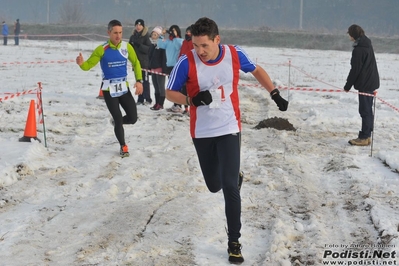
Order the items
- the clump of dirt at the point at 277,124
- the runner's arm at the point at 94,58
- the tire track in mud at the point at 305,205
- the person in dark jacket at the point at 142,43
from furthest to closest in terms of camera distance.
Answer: the person in dark jacket at the point at 142,43
the clump of dirt at the point at 277,124
the runner's arm at the point at 94,58
the tire track in mud at the point at 305,205

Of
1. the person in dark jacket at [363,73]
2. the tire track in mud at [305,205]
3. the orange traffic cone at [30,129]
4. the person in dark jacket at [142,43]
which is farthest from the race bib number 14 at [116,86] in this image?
the person in dark jacket at [142,43]

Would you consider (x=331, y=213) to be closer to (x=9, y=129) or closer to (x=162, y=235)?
(x=162, y=235)

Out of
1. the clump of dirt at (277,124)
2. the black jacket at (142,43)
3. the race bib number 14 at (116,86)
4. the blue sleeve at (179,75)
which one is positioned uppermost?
the black jacket at (142,43)

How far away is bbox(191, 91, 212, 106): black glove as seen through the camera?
5047 mm

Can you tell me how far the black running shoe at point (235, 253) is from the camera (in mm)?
5031

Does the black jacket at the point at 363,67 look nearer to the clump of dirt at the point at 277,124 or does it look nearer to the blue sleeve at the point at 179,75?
the clump of dirt at the point at 277,124

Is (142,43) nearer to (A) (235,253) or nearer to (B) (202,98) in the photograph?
(B) (202,98)

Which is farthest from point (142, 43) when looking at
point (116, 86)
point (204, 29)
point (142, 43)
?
point (204, 29)

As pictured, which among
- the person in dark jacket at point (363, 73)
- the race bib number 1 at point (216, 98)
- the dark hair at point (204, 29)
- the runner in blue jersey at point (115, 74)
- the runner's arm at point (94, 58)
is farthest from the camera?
the person in dark jacket at point (363, 73)

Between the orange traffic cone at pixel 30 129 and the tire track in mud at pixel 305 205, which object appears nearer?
the tire track in mud at pixel 305 205

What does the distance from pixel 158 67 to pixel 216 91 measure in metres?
8.45

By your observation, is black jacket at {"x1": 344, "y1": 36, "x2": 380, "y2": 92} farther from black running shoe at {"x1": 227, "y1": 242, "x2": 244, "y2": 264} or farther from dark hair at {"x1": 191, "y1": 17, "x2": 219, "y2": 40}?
black running shoe at {"x1": 227, "y1": 242, "x2": 244, "y2": 264}

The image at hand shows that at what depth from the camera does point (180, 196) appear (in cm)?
689

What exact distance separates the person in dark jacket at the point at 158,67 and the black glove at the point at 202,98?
827cm
